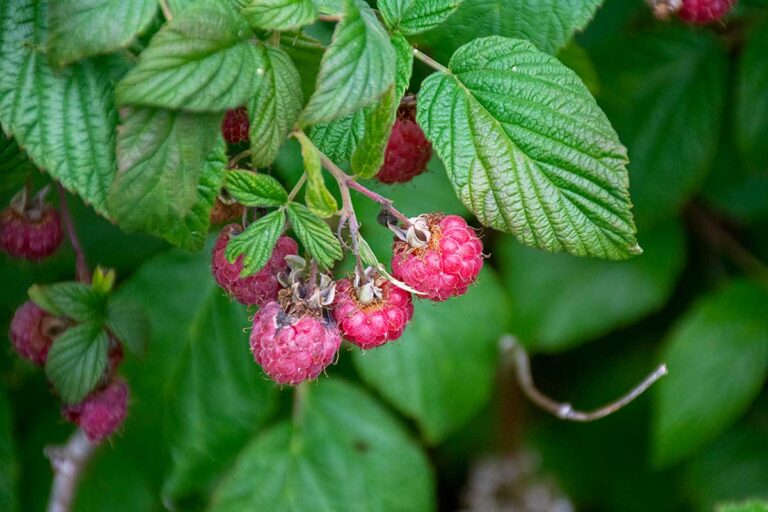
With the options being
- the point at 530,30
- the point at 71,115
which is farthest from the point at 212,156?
the point at 530,30

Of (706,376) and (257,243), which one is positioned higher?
(257,243)

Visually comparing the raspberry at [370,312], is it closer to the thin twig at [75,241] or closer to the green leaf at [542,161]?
the green leaf at [542,161]

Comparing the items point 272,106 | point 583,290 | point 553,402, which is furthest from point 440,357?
point 272,106

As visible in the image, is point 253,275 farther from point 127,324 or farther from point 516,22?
point 516,22

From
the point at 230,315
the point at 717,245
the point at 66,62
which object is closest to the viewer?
the point at 66,62

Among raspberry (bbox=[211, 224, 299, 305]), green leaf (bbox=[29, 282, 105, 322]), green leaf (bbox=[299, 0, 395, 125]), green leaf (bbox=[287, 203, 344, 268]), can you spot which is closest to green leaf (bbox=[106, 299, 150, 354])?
green leaf (bbox=[29, 282, 105, 322])

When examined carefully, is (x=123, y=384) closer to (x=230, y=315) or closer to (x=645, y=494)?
(x=230, y=315)
